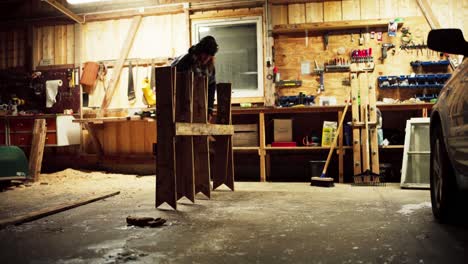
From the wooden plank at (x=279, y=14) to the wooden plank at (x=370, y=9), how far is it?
1434 millimetres

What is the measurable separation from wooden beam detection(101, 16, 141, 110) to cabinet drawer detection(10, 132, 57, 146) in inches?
44.6

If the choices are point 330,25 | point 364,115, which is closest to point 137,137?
point 330,25

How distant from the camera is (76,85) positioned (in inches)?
332

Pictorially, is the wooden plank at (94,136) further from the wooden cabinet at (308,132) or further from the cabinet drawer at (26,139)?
the wooden cabinet at (308,132)

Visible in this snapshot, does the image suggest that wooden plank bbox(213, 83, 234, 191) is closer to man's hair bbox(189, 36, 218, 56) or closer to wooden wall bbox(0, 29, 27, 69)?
man's hair bbox(189, 36, 218, 56)

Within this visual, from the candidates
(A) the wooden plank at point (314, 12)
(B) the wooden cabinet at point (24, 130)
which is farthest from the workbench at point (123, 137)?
(A) the wooden plank at point (314, 12)

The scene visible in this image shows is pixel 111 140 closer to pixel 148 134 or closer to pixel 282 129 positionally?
pixel 148 134

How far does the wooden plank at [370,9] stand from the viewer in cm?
729

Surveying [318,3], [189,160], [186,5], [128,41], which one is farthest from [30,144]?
[318,3]

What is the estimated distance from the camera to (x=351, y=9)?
738cm

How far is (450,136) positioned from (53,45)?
8.42 meters

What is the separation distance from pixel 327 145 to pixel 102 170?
188 inches

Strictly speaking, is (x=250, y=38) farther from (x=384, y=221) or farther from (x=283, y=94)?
(x=384, y=221)

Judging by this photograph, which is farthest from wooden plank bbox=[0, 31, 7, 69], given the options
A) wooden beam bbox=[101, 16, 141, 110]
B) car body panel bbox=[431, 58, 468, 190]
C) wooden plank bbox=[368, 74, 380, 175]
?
car body panel bbox=[431, 58, 468, 190]
